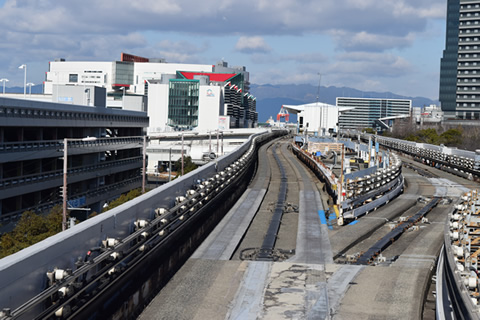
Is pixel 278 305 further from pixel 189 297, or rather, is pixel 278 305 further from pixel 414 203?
pixel 414 203

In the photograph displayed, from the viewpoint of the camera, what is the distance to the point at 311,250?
941 inches

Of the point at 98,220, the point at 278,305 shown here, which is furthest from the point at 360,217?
the point at 98,220

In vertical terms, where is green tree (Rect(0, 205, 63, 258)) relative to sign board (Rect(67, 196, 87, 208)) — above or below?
above

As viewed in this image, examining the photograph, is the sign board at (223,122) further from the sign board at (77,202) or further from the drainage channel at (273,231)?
the drainage channel at (273,231)

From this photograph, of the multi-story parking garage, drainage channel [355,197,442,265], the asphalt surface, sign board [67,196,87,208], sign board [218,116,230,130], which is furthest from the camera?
sign board [218,116,230,130]

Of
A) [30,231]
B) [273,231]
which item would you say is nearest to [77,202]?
[30,231]

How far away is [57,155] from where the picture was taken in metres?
52.6

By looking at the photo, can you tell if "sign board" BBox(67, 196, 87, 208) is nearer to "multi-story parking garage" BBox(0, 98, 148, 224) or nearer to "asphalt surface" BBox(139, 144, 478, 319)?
"multi-story parking garage" BBox(0, 98, 148, 224)

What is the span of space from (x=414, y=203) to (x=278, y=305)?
25343 mm

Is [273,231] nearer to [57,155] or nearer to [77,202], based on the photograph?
[57,155]

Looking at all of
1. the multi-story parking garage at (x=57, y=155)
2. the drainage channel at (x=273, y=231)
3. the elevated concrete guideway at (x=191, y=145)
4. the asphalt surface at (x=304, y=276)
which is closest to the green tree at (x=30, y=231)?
the multi-story parking garage at (x=57, y=155)

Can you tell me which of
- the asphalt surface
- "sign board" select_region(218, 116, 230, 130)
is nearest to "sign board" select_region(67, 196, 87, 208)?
the asphalt surface

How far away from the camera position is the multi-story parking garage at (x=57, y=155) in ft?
149

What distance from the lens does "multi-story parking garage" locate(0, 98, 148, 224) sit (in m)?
45.3
